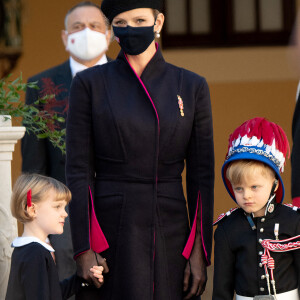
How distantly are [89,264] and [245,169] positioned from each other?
797 millimetres

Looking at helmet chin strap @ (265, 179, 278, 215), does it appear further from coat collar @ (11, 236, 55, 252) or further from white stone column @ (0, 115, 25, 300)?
white stone column @ (0, 115, 25, 300)

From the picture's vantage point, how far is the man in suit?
5539mm

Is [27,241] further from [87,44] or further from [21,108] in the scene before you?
[87,44]

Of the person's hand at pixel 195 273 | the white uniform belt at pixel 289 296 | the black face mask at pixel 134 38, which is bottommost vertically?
the white uniform belt at pixel 289 296

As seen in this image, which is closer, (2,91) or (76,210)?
(76,210)

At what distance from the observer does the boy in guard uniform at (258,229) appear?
14.4 feet

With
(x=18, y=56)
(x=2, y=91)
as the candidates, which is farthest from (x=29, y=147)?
(x=18, y=56)

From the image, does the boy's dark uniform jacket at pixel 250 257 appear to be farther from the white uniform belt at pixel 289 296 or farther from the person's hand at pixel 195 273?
the person's hand at pixel 195 273

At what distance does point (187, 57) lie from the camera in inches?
316

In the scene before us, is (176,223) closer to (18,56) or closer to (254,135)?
(254,135)

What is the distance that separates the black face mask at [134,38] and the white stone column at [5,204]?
0.68m

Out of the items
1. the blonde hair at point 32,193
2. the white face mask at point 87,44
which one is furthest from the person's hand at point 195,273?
the white face mask at point 87,44

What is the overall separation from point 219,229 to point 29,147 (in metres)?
1.62

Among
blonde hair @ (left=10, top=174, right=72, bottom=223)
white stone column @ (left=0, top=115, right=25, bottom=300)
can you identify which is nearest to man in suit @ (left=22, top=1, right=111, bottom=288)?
white stone column @ (left=0, top=115, right=25, bottom=300)
